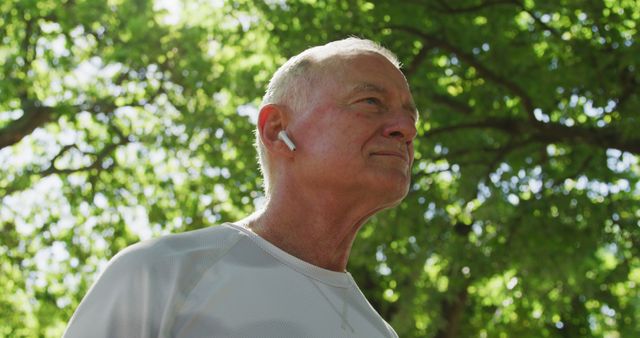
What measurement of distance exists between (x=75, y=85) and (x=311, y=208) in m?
11.1

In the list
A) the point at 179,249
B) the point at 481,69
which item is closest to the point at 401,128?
the point at 179,249

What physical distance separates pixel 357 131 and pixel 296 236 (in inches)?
11.7

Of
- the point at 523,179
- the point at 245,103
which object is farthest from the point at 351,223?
the point at 245,103

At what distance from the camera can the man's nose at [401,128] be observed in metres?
2.33

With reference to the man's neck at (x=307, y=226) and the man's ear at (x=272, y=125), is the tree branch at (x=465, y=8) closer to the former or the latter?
the man's ear at (x=272, y=125)

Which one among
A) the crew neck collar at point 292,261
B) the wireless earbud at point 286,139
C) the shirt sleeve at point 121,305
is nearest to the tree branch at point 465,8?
the wireless earbud at point 286,139

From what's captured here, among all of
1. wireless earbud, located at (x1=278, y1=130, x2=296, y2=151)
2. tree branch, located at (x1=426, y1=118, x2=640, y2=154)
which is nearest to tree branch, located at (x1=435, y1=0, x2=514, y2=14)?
tree branch, located at (x1=426, y1=118, x2=640, y2=154)

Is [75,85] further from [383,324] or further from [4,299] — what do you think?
[383,324]

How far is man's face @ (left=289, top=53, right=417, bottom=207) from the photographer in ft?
7.38

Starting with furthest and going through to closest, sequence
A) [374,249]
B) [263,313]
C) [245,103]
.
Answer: [245,103] → [374,249] → [263,313]

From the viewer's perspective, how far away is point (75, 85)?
1276 centimetres

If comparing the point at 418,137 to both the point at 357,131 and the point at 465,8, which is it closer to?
the point at 465,8

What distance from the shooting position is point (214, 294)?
1943 mm

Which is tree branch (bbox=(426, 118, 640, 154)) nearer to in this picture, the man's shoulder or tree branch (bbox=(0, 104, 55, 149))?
tree branch (bbox=(0, 104, 55, 149))
